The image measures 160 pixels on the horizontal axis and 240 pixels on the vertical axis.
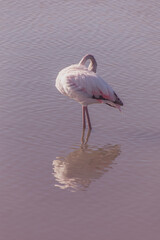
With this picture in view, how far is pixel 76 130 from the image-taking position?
1091 cm

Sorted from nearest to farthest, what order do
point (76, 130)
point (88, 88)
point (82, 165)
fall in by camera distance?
point (82, 165) < point (88, 88) < point (76, 130)

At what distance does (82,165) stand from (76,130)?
138 cm

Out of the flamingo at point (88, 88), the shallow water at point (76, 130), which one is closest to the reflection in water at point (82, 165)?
the shallow water at point (76, 130)

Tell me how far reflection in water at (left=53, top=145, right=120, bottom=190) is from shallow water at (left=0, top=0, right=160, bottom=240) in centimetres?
2

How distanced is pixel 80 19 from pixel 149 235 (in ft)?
34.0

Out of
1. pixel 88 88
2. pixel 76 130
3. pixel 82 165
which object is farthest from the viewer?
pixel 76 130

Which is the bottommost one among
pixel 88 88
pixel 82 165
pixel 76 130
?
pixel 82 165

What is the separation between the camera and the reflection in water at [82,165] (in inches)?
351

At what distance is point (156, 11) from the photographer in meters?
17.6

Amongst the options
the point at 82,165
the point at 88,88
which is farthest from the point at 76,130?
the point at 82,165

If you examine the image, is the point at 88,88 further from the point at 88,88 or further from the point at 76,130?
the point at 76,130

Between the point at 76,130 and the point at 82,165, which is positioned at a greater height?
the point at 76,130

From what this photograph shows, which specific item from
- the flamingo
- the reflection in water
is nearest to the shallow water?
the reflection in water

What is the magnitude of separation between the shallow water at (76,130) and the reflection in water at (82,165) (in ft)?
0.05
